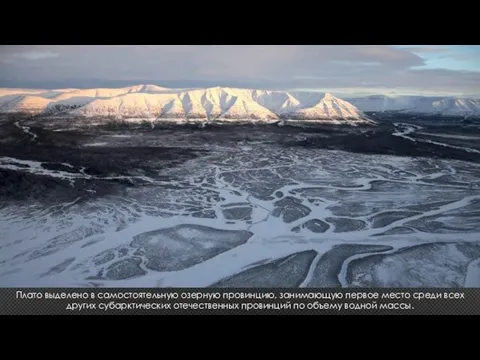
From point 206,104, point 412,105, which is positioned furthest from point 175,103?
point 412,105

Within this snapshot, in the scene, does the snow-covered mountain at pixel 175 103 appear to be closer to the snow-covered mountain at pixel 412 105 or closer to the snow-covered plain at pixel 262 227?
the snow-covered mountain at pixel 412 105

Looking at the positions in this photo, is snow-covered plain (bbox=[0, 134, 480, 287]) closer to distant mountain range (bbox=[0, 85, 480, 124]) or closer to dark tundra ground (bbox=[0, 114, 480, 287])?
dark tundra ground (bbox=[0, 114, 480, 287])

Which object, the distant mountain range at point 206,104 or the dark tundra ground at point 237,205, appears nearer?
the dark tundra ground at point 237,205

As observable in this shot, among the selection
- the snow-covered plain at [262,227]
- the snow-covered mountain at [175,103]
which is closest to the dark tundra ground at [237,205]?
the snow-covered plain at [262,227]

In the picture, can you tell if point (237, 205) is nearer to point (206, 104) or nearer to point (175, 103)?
point (206, 104)

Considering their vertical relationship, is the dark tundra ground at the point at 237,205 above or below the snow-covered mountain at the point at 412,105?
below
